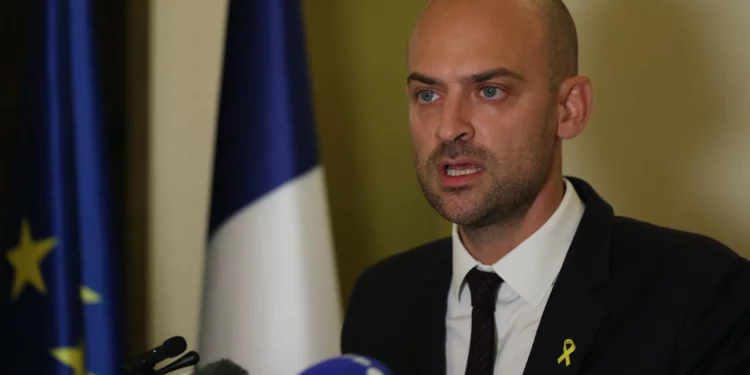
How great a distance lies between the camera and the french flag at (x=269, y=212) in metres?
1.35

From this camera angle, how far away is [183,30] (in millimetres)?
1563

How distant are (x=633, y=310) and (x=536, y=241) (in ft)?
0.53

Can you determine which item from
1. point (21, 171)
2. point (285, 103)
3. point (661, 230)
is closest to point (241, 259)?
point (285, 103)

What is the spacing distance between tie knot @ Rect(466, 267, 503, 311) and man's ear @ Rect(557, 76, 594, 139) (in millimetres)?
229

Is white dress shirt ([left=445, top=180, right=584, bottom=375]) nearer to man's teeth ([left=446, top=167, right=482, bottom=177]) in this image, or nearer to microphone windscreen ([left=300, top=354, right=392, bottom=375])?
man's teeth ([left=446, top=167, right=482, bottom=177])

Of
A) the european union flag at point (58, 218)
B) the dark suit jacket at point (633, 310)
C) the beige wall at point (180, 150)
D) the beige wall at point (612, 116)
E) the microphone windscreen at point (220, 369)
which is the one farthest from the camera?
the beige wall at point (180, 150)

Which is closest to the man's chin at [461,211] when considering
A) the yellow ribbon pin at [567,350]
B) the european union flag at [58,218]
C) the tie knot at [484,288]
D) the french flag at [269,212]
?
the tie knot at [484,288]

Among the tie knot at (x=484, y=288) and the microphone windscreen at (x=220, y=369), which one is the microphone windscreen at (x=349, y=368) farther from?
the tie knot at (x=484, y=288)

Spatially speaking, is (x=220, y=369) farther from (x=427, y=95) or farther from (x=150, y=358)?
(x=427, y=95)

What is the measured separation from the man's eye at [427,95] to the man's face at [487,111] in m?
0.01

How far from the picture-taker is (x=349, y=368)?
663 millimetres

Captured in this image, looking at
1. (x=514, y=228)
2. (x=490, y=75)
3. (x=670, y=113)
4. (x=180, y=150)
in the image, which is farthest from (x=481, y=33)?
(x=180, y=150)

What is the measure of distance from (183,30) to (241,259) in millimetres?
513

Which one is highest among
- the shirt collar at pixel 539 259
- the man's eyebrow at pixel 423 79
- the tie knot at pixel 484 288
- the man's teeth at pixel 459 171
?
the man's eyebrow at pixel 423 79
